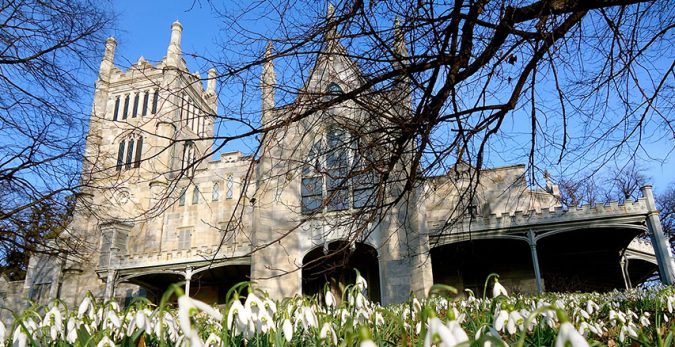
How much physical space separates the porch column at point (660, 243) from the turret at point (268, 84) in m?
18.0

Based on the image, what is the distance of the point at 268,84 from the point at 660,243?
18488 millimetres

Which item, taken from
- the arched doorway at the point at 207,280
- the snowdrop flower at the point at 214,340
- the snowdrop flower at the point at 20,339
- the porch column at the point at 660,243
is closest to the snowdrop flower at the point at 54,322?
the snowdrop flower at the point at 20,339

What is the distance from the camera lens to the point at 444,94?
4.01 meters

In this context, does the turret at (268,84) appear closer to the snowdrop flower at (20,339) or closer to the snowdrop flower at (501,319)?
the snowdrop flower at (20,339)

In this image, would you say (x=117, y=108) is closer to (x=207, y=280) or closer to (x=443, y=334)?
(x=207, y=280)

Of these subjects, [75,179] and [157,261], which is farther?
[157,261]

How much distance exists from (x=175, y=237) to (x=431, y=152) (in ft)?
103

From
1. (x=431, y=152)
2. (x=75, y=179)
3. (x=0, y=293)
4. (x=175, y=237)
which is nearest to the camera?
(x=431, y=152)

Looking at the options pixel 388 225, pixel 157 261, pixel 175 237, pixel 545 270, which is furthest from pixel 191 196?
pixel 545 270

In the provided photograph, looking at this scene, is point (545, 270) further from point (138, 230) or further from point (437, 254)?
point (138, 230)

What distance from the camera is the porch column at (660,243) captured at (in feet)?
56.4

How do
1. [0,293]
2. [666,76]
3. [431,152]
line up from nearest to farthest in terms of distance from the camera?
[666,76] < [431,152] < [0,293]

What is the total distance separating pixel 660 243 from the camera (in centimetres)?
1736

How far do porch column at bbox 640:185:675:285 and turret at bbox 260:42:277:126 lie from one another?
17986 millimetres
